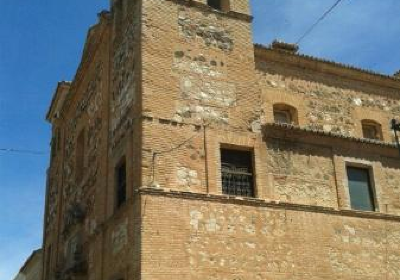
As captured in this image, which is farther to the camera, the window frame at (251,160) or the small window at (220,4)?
the small window at (220,4)

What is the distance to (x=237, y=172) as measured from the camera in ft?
42.9

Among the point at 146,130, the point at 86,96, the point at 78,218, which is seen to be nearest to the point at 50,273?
the point at 78,218

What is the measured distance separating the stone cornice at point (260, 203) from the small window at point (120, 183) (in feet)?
5.83

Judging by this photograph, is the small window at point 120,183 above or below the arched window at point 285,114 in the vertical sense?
below

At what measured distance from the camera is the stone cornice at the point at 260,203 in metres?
11.7

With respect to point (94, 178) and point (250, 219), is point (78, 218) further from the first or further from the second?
point (250, 219)

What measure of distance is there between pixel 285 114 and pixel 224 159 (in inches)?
118

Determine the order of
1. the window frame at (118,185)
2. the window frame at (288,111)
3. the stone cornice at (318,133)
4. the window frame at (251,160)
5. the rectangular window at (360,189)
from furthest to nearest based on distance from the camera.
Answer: the window frame at (288,111)
the rectangular window at (360,189)
the stone cornice at (318,133)
the window frame at (118,185)
the window frame at (251,160)

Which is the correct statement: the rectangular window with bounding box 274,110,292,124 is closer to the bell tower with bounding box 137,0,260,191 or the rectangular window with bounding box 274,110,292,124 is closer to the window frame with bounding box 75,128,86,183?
the bell tower with bounding box 137,0,260,191

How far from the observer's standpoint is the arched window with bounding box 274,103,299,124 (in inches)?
595

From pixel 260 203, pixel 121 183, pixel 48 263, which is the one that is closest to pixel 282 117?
pixel 260 203

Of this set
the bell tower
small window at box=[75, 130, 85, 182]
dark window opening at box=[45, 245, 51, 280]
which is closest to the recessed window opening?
the bell tower

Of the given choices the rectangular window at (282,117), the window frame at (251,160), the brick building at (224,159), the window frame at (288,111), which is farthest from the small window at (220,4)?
the window frame at (251,160)

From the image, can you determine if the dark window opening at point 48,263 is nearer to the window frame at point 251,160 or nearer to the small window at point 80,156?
the small window at point 80,156
